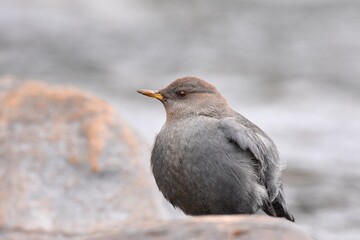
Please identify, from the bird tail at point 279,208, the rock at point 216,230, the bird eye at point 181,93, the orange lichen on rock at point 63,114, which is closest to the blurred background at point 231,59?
the orange lichen on rock at point 63,114

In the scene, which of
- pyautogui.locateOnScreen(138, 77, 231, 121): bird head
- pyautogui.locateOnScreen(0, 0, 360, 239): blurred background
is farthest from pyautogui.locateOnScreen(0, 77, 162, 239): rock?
pyautogui.locateOnScreen(0, 0, 360, 239): blurred background

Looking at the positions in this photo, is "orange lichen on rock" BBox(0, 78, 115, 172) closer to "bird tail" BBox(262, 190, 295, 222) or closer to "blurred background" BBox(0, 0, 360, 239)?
"bird tail" BBox(262, 190, 295, 222)

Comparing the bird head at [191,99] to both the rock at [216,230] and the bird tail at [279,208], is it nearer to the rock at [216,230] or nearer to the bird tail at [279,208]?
the bird tail at [279,208]

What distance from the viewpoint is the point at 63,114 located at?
21.3 ft

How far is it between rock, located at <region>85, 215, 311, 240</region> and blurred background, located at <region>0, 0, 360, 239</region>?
583 cm

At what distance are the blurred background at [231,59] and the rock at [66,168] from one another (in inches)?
130

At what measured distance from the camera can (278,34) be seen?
1272cm

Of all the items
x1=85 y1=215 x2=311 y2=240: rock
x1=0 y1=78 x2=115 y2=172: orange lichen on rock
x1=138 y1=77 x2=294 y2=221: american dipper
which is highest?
x1=0 y1=78 x2=115 y2=172: orange lichen on rock

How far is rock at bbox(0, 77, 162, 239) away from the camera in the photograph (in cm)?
581

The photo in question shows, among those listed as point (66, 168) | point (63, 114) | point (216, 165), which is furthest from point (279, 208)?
point (63, 114)

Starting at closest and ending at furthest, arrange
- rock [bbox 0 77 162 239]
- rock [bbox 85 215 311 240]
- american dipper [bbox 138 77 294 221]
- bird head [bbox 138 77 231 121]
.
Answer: rock [bbox 85 215 311 240], american dipper [bbox 138 77 294 221], bird head [bbox 138 77 231 121], rock [bbox 0 77 162 239]

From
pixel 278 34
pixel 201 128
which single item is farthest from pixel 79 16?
pixel 201 128

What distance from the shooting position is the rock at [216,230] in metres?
3.40

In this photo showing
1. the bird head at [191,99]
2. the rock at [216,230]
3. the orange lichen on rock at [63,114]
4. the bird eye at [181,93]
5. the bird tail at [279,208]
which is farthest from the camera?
the orange lichen on rock at [63,114]
